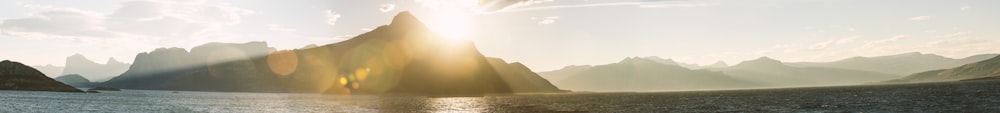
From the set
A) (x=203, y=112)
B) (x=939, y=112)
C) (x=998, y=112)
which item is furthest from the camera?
(x=203, y=112)

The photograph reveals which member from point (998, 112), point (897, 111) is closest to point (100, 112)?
point (897, 111)

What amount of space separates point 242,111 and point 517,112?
46.0 metres

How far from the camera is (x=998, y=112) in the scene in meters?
71.9

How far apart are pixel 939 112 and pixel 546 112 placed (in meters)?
54.4

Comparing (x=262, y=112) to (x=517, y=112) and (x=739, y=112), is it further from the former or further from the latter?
(x=739, y=112)

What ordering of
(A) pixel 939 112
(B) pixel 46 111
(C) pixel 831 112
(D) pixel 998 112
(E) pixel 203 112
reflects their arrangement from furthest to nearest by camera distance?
(E) pixel 203 112 → (B) pixel 46 111 → (C) pixel 831 112 → (A) pixel 939 112 → (D) pixel 998 112

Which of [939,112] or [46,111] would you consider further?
[46,111]

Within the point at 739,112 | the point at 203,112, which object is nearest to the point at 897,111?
the point at 739,112

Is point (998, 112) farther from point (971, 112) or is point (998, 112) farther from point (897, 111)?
point (897, 111)

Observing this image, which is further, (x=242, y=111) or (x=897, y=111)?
(x=242, y=111)

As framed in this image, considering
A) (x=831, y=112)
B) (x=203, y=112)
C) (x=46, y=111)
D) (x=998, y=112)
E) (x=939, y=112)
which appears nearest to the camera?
(x=998, y=112)

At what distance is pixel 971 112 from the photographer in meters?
74.1

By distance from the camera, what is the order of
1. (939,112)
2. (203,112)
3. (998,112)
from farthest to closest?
(203,112) → (939,112) → (998,112)

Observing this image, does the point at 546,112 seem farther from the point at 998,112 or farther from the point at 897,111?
the point at 998,112
